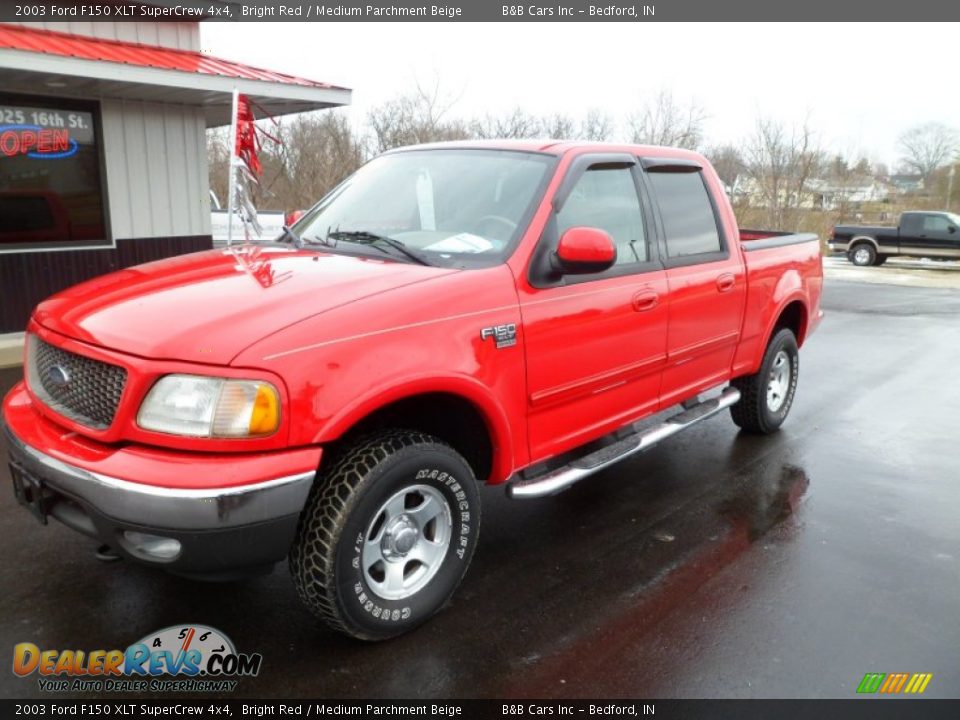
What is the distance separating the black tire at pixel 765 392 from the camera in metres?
5.69

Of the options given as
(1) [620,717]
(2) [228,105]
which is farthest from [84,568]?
(2) [228,105]

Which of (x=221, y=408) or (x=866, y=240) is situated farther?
(x=866, y=240)

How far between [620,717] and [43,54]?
7967 millimetres

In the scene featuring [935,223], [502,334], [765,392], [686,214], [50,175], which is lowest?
[765,392]

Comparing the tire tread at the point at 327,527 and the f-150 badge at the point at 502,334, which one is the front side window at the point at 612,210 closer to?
the f-150 badge at the point at 502,334

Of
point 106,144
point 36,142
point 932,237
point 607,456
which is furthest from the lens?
point 932,237

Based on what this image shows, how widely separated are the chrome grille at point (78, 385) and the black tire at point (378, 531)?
0.80 meters

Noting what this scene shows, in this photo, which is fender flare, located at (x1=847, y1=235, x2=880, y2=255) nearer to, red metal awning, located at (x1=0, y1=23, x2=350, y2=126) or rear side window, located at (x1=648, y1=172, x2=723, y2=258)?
red metal awning, located at (x1=0, y1=23, x2=350, y2=126)

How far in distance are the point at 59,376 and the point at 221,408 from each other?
880mm

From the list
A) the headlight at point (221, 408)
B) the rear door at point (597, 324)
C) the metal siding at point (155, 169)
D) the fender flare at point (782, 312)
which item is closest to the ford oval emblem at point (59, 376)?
the headlight at point (221, 408)

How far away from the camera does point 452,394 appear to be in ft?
10.3

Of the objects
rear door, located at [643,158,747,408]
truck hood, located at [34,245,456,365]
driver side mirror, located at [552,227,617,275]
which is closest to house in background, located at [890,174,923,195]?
rear door, located at [643,158,747,408]

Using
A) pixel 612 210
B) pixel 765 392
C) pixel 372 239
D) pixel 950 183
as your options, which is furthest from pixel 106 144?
pixel 950 183

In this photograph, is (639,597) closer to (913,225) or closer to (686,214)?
(686,214)
